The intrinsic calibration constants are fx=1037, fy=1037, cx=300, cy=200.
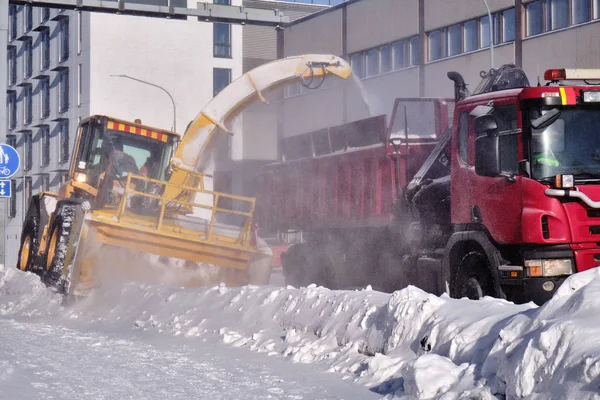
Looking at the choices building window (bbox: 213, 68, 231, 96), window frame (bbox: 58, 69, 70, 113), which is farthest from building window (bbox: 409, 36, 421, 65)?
window frame (bbox: 58, 69, 70, 113)

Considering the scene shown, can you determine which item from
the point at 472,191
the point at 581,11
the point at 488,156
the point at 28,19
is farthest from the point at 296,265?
the point at 28,19

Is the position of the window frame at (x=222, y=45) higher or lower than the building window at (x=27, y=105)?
higher

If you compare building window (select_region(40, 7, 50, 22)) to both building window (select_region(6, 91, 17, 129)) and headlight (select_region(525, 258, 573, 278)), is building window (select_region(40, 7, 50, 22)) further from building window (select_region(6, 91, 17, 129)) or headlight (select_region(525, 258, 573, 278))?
headlight (select_region(525, 258, 573, 278))

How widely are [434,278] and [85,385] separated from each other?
524 centimetres

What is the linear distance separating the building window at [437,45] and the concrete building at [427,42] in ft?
0.13

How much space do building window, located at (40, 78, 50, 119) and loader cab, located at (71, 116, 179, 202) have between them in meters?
49.1

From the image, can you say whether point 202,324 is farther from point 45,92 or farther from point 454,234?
point 45,92

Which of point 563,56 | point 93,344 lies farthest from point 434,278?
point 563,56

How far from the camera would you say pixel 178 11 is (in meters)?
23.5

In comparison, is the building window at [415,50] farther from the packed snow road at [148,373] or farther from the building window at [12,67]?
the building window at [12,67]

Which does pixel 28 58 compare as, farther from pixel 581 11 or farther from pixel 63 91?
pixel 581 11

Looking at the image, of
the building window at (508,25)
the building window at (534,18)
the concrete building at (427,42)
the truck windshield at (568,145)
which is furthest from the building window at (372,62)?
the truck windshield at (568,145)

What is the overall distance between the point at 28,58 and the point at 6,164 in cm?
5364

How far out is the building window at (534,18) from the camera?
3688 cm
